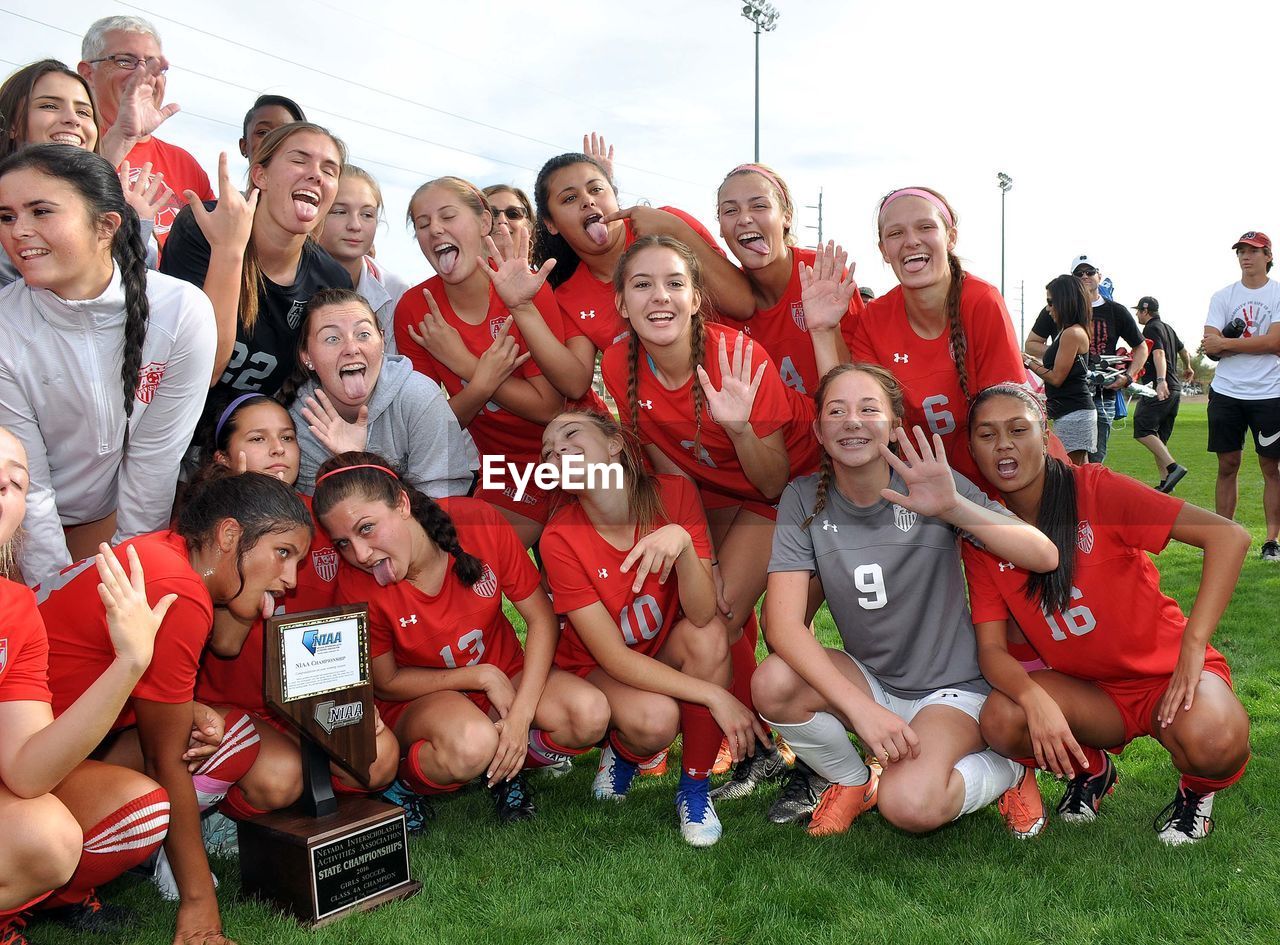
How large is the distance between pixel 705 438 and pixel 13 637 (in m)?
2.34

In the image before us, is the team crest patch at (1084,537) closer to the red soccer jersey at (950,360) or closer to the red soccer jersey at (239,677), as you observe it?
the red soccer jersey at (950,360)

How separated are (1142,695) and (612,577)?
180 centimetres

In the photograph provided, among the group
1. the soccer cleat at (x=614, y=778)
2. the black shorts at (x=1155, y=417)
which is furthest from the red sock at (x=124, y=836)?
the black shorts at (x=1155, y=417)

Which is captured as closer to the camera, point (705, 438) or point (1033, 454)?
point (1033, 454)

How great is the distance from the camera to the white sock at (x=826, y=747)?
333 centimetres

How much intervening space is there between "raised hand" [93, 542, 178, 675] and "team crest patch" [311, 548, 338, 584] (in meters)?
1.06

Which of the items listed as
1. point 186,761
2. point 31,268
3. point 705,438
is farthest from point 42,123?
point 705,438

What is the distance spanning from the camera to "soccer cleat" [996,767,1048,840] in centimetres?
321

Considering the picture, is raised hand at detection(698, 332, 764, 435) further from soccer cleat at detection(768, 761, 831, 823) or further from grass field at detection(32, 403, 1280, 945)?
grass field at detection(32, 403, 1280, 945)

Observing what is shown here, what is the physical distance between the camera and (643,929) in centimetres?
267

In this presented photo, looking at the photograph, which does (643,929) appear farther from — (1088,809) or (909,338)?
(909,338)

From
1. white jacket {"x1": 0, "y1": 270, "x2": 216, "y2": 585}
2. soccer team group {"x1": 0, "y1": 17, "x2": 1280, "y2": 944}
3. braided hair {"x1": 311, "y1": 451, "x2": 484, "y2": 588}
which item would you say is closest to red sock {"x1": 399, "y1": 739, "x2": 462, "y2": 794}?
soccer team group {"x1": 0, "y1": 17, "x2": 1280, "y2": 944}

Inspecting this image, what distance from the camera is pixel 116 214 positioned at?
9.73 feet

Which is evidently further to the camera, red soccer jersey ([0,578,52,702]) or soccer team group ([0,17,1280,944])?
soccer team group ([0,17,1280,944])
